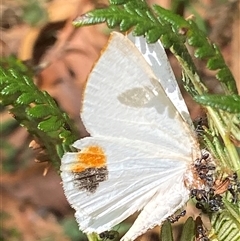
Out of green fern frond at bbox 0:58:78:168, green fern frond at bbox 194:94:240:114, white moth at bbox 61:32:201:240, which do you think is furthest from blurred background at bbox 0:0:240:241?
green fern frond at bbox 194:94:240:114

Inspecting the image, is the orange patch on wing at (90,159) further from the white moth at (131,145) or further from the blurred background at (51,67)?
the blurred background at (51,67)

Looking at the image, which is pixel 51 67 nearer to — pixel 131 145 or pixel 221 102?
pixel 131 145

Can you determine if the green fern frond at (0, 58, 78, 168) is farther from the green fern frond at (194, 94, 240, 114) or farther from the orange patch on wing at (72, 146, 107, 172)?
the green fern frond at (194, 94, 240, 114)

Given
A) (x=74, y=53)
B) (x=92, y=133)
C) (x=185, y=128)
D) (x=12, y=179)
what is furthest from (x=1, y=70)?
(x=74, y=53)

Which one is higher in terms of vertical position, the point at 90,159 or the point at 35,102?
the point at 35,102

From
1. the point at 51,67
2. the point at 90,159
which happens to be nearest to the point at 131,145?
the point at 90,159

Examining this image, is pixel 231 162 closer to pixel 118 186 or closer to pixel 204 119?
pixel 204 119
